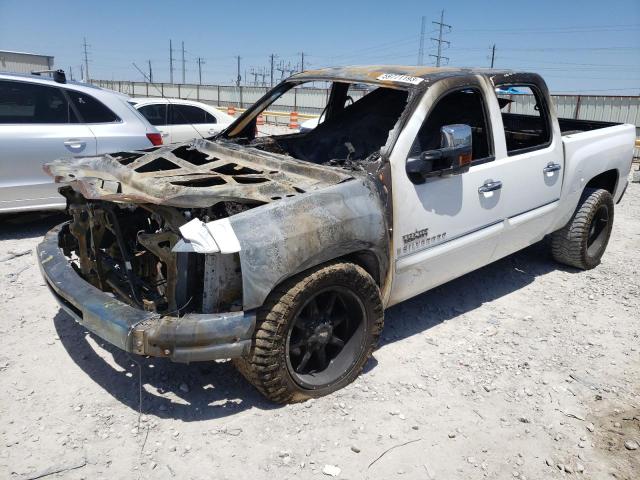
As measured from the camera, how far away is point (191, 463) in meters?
2.59

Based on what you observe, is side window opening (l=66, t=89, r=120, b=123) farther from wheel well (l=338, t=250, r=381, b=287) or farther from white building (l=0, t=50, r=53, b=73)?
white building (l=0, t=50, r=53, b=73)

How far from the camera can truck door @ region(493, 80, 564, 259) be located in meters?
4.01

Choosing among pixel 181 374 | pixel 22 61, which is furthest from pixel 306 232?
pixel 22 61

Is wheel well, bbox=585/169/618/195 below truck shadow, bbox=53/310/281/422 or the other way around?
the other way around

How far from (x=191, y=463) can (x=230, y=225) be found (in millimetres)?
1158

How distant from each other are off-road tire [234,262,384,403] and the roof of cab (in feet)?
4.59

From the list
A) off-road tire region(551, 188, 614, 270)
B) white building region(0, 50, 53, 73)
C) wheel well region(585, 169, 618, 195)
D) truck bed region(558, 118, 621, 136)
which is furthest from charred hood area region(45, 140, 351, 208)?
white building region(0, 50, 53, 73)

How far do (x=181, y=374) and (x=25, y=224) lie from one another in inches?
151

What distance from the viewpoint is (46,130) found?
541cm

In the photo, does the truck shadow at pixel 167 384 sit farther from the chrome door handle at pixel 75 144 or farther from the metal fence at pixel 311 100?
the metal fence at pixel 311 100

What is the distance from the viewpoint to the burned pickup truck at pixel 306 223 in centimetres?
264

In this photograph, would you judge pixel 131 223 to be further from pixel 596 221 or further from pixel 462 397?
pixel 596 221

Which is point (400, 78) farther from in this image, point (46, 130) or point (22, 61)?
point (22, 61)

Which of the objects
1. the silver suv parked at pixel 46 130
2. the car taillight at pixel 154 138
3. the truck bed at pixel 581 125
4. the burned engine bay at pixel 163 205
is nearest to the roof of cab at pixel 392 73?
the burned engine bay at pixel 163 205
